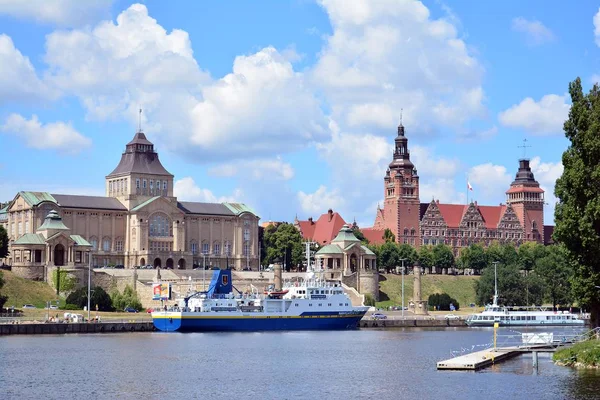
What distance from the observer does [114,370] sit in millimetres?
82000

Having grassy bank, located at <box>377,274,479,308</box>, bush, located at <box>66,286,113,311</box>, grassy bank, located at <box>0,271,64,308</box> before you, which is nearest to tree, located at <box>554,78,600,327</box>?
bush, located at <box>66,286,113,311</box>

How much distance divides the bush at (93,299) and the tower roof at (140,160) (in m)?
40.5

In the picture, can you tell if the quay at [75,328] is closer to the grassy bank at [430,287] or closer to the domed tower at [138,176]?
the domed tower at [138,176]

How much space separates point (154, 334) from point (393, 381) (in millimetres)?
52865

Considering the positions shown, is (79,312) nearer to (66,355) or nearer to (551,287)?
(66,355)

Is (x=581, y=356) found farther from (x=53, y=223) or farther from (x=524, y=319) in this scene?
(x=53, y=223)

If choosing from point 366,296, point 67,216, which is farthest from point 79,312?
point 366,296

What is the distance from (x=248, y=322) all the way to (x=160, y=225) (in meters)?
55.6

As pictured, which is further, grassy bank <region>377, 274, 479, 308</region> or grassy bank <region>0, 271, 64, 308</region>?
grassy bank <region>377, 274, 479, 308</region>

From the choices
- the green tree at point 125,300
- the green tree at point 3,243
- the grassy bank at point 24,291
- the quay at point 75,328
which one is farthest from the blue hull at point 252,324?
the green tree at point 3,243

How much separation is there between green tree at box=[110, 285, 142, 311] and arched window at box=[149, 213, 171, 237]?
26.5m

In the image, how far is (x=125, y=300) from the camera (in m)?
153

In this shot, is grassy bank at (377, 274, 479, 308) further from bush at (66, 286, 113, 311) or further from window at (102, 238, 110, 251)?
bush at (66, 286, 113, 311)

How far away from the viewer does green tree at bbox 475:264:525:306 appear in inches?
6654
